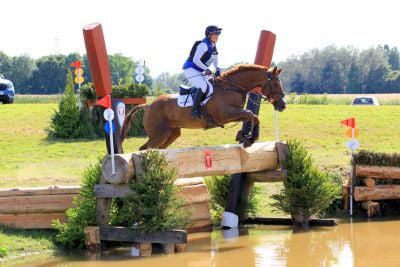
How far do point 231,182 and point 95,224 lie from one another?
3.01m

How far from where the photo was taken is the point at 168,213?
981cm

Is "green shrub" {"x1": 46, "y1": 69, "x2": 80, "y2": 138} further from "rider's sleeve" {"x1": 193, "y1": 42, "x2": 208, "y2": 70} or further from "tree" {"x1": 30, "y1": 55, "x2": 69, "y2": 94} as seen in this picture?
"tree" {"x1": 30, "y1": 55, "x2": 69, "y2": 94}

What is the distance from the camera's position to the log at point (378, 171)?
13.0 meters

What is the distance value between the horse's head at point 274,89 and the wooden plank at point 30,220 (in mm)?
3505

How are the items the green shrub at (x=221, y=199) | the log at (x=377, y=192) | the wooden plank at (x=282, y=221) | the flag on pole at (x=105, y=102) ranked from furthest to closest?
the log at (x=377, y=192), the green shrub at (x=221, y=199), the wooden plank at (x=282, y=221), the flag on pole at (x=105, y=102)

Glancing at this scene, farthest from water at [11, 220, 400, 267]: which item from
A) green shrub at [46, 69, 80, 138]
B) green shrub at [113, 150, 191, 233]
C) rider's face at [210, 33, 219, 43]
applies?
green shrub at [46, 69, 80, 138]

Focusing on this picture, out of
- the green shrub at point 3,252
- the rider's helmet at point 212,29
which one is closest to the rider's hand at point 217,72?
the rider's helmet at point 212,29

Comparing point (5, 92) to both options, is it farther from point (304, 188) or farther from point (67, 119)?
point (304, 188)

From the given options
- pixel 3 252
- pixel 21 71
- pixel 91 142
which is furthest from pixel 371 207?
pixel 21 71

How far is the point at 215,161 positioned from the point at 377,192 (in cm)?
330

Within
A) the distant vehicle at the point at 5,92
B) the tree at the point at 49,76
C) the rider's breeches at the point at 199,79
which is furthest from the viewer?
the tree at the point at 49,76

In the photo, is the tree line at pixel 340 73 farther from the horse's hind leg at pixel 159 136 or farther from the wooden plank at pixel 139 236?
the wooden plank at pixel 139 236

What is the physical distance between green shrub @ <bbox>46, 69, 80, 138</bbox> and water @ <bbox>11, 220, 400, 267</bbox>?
8.38m

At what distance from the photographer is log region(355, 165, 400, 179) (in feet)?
42.7
